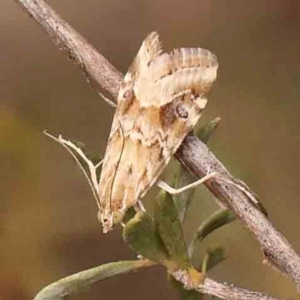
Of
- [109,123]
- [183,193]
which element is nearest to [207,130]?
[183,193]

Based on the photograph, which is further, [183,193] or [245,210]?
[183,193]

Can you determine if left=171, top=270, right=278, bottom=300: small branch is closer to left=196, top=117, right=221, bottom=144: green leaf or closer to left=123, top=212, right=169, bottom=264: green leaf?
left=123, top=212, right=169, bottom=264: green leaf

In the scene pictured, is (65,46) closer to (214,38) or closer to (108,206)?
(108,206)

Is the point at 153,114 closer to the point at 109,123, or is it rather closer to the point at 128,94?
the point at 128,94

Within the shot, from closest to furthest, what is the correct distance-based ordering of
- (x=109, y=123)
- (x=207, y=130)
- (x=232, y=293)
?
(x=232, y=293) → (x=207, y=130) → (x=109, y=123)

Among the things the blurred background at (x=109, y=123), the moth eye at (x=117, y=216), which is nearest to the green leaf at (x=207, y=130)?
the moth eye at (x=117, y=216)

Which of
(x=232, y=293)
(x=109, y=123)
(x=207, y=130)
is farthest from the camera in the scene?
(x=109, y=123)

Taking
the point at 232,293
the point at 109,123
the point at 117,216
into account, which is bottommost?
the point at 232,293
